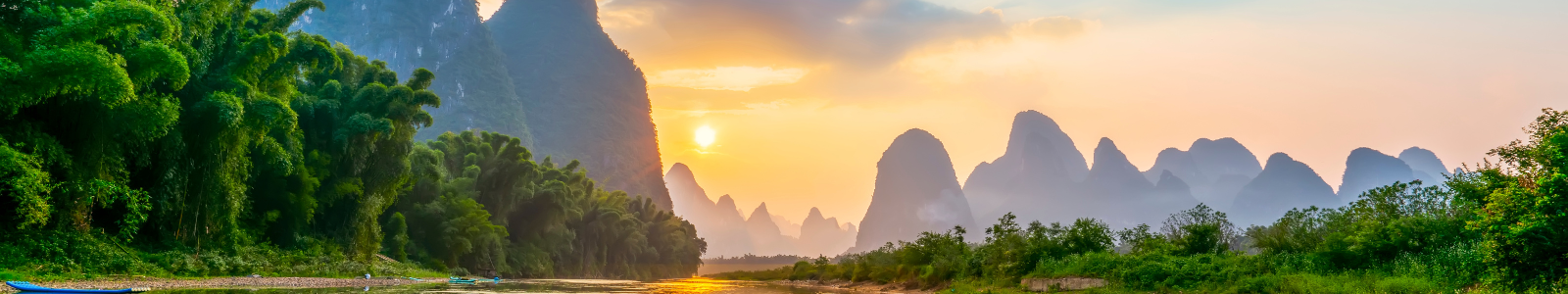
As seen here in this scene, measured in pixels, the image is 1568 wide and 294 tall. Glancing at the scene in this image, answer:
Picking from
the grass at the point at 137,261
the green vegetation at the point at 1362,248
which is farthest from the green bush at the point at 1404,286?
the grass at the point at 137,261

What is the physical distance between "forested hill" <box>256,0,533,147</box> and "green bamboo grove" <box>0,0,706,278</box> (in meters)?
122

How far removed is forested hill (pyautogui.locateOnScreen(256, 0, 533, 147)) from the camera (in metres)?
164

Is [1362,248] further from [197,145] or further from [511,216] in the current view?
[511,216]

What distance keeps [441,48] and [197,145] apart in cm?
16884

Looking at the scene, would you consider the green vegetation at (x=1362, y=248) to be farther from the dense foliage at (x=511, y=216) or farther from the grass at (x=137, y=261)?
the dense foliage at (x=511, y=216)

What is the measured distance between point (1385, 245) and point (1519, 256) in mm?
7091

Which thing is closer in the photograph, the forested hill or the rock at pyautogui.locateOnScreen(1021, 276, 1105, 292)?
the rock at pyautogui.locateOnScreen(1021, 276, 1105, 292)

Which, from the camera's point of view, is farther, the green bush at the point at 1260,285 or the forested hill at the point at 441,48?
the forested hill at the point at 441,48

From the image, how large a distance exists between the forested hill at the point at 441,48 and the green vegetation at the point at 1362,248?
141 metres

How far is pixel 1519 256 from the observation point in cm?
1137

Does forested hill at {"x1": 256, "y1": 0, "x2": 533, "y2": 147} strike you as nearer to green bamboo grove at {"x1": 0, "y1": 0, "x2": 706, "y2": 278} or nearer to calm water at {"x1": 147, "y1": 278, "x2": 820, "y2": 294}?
green bamboo grove at {"x1": 0, "y1": 0, "x2": 706, "y2": 278}

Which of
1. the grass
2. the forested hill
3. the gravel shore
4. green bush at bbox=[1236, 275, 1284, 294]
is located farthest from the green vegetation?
the forested hill

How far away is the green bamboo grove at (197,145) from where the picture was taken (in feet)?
53.7

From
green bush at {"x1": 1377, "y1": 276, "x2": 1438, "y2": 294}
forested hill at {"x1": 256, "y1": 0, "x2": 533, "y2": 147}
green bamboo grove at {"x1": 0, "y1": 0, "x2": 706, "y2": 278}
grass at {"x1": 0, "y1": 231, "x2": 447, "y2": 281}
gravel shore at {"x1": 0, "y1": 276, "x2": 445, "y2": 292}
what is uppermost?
forested hill at {"x1": 256, "y1": 0, "x2": 533, "y2": 147}
